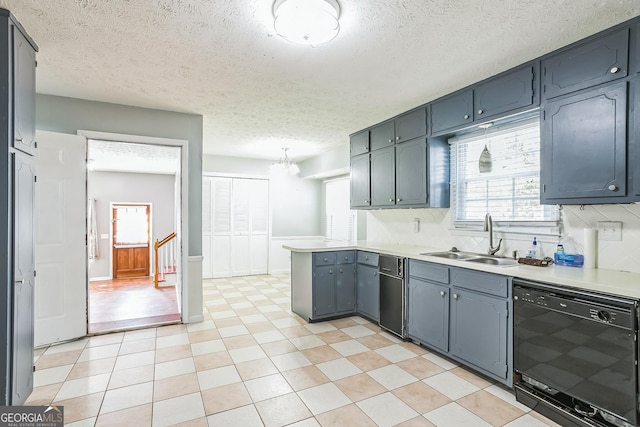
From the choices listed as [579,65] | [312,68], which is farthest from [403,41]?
[579,65]

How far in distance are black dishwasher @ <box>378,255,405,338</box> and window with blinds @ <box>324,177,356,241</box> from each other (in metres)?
2.39

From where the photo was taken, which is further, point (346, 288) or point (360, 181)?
point (360, 181)

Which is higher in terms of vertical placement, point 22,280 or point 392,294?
point 22,280

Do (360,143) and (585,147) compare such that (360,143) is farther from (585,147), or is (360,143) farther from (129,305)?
(129,305)

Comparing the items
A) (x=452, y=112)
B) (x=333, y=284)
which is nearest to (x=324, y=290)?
(x=333, y=284)

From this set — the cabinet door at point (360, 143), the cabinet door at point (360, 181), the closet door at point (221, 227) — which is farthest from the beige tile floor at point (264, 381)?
the closet door at point (221, 227)

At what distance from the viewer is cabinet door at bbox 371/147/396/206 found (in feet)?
13.3

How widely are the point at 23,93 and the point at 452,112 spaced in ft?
11.3

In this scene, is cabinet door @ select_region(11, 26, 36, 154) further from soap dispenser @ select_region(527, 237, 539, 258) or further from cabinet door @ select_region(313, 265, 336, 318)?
soap dispenser @ select_region(527, 237, 539, 258)

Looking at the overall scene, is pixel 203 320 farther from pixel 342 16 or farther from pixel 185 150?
pixel 342 16

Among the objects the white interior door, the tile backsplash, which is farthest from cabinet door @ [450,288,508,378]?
the white interior door

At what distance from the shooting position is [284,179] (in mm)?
7285

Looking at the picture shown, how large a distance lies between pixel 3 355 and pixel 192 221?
89.0 inches

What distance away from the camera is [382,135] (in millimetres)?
4230
